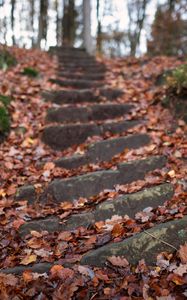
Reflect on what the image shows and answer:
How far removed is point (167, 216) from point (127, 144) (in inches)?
85.4

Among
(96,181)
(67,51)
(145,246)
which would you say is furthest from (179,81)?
(67,51)

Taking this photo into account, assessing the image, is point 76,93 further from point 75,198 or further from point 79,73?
point 75,198

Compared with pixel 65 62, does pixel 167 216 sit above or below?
below

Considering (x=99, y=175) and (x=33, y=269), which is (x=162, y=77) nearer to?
(x=99, y=175)

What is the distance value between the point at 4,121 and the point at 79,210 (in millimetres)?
2597

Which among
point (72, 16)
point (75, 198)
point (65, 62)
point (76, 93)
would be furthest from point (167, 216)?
point (72, 16)

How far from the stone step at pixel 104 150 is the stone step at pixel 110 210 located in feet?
4.28

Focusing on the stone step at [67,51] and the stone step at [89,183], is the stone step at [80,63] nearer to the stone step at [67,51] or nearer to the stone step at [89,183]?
the stone step at [67,51]

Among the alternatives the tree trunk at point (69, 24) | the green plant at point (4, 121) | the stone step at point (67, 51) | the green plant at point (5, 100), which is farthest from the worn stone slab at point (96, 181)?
the tree trunk at point (69, 24)

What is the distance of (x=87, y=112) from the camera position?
693cm

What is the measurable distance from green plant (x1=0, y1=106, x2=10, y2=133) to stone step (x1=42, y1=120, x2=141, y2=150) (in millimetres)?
648

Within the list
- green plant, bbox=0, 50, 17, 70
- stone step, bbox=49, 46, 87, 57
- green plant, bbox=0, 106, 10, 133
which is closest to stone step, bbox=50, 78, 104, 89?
green plant, bbox=0, 50, 17, 70

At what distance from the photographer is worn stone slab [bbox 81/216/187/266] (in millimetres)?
3158

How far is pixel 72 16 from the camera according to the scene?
1866 centimetres
